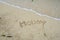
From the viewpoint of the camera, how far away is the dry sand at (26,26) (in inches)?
44.8

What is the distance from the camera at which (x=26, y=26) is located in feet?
4.02

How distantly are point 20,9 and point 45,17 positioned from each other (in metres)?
0.37

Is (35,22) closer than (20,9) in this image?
Yes

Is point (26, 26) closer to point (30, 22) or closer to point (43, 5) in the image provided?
point (30, 22)

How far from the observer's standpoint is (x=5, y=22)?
1242 mm

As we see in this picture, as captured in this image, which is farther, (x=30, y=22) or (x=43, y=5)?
(x=43, y=5)

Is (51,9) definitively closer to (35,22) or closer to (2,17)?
(35,22)

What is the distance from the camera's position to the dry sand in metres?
1.14

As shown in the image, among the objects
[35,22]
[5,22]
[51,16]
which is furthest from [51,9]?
[5,22]

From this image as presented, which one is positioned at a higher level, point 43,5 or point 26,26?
point 43,5

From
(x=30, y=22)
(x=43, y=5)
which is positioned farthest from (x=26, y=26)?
(x=43, y=5)

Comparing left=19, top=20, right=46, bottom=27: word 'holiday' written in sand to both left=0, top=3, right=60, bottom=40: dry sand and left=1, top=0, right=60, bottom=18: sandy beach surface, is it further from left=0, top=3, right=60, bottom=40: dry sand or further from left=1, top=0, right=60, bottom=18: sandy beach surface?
left=1, top=0, right=60, bottom=18: sandy beach surface

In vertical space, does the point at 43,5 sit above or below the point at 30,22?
above

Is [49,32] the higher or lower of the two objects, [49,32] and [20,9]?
the lower
